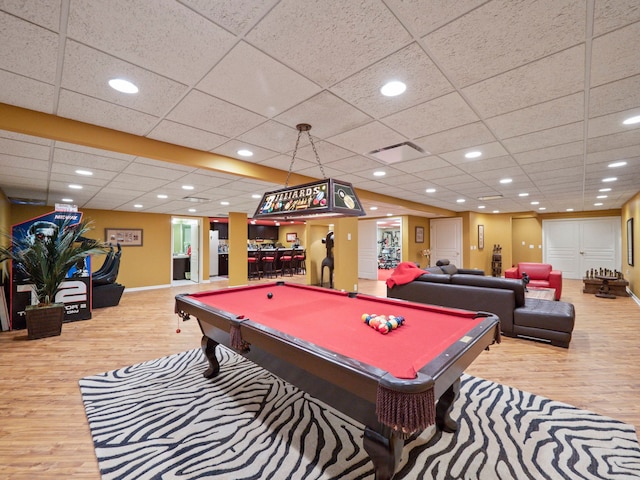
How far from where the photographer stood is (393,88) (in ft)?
6.59

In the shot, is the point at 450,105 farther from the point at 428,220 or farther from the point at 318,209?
the point at 428,220

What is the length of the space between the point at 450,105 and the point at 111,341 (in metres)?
4.90

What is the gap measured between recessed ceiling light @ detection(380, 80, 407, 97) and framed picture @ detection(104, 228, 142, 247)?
8768 millimetres

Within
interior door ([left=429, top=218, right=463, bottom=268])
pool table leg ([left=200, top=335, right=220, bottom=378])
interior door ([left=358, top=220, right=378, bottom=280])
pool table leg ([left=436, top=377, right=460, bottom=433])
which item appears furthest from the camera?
interior door ([left=429, top=218, right=463, bottom=268])

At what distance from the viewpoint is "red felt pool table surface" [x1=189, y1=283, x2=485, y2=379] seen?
1.46 metres

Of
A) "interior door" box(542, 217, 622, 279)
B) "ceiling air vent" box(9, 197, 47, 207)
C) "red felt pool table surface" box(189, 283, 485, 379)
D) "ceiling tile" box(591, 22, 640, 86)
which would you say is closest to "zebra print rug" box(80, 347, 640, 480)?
"red felt pool table surface" box(189, 283, 485, 379)

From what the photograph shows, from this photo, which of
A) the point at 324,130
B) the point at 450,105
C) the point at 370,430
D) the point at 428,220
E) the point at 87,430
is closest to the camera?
the point at 370,430

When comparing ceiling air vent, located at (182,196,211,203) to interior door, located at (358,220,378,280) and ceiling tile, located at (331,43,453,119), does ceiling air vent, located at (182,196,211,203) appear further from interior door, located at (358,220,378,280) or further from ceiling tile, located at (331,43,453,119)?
interior door, located at (358,220,378,280)

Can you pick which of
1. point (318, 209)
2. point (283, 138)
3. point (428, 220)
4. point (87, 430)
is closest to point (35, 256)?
point (87, 430)

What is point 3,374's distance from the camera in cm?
287

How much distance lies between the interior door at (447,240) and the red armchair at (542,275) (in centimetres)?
257

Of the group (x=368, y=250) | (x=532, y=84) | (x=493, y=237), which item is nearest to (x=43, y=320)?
(x=532, y=84)

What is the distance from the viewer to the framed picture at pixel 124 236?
26.2 feet

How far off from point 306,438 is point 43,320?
4.37 meters
